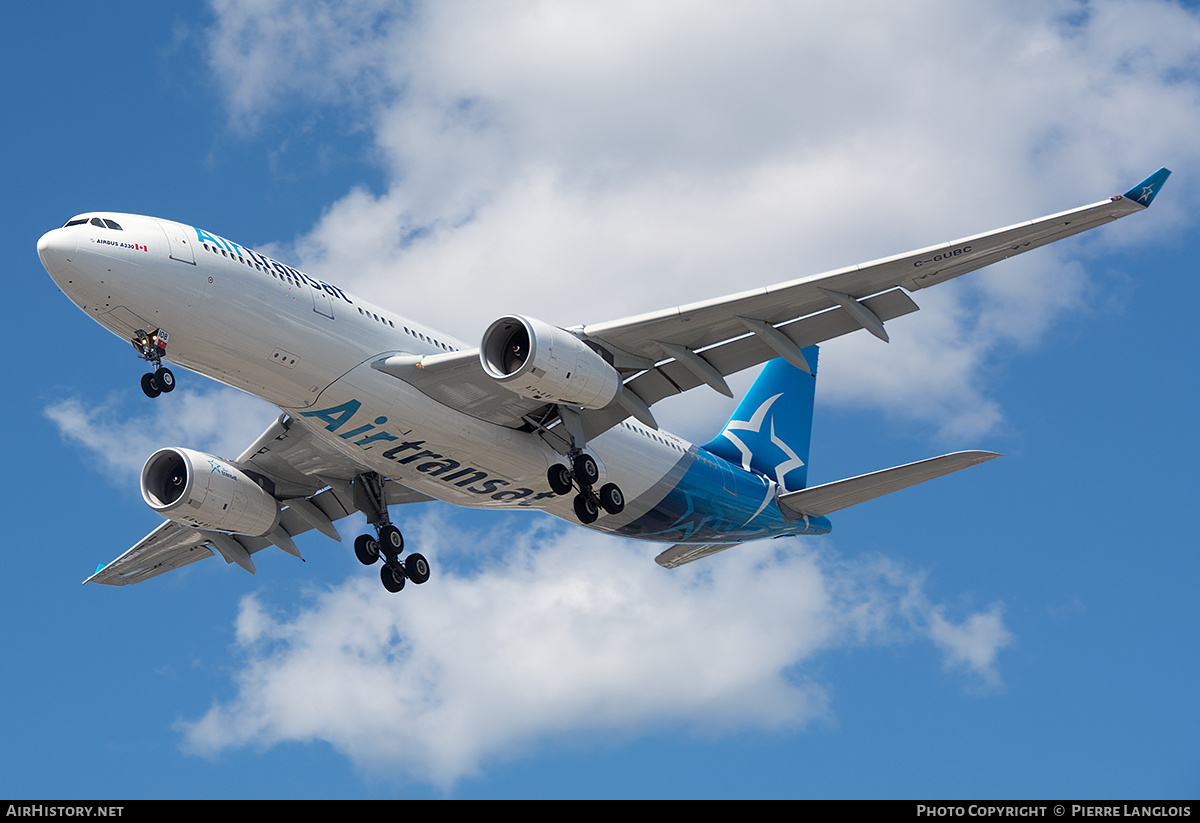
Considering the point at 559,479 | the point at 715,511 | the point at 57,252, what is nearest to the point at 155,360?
the point at 57,252

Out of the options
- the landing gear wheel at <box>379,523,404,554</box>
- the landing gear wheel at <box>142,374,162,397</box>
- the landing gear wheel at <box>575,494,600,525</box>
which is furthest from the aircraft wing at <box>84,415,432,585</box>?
the landing gear wheel at <box>142,374,162,397</box>

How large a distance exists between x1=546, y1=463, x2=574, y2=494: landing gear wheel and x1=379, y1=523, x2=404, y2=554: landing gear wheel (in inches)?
204

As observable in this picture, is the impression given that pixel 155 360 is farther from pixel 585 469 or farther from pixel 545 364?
pixel 585 469

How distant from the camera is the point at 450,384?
76.9ft

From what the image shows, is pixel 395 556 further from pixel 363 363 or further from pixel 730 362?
pixel 730 362

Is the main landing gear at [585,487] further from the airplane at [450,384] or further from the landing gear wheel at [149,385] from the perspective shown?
the landing gear wheel at [149,385]

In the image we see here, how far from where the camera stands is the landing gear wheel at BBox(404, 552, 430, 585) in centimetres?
2858

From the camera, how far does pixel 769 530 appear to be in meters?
31.1

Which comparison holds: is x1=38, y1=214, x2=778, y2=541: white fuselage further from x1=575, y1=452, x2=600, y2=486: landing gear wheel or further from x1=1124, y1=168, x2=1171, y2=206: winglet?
x1=1124, y1=168, x2=1171, y2=206: winglet

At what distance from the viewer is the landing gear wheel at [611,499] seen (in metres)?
25.6

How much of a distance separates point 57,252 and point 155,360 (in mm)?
2374

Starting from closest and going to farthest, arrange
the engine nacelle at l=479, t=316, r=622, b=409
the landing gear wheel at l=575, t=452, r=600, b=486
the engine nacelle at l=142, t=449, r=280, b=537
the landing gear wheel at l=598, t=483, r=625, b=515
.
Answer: the engine nacelle at l=479, t=316, r=622, b=409, the landing gear wheel at l=575, t=452, r=600, b=486, the landing gear wheel at l=598, t=483, r=625, b=515, the engine nacelle at l=142, t=449, r=280, b=537
